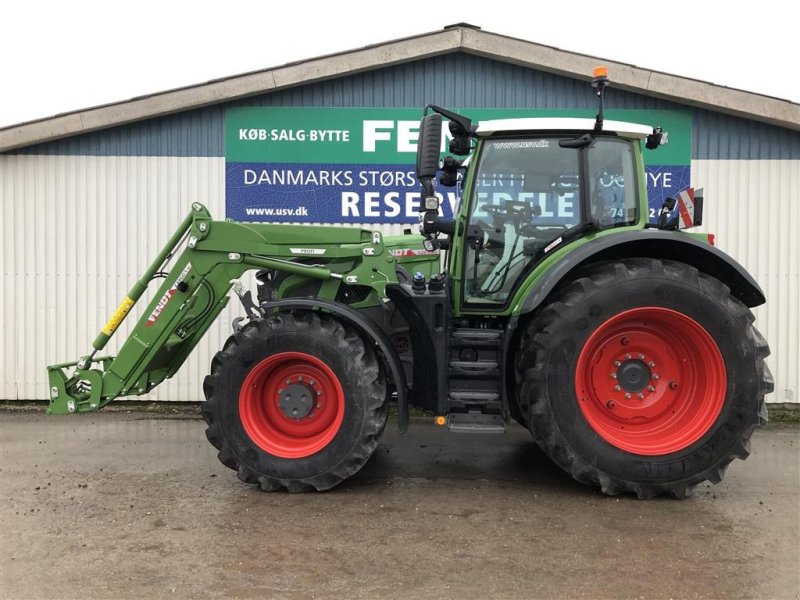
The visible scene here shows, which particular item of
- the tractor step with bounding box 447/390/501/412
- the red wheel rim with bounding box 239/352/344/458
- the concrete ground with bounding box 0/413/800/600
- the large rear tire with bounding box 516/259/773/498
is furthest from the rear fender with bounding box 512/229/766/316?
the red wheel rim with bounding box 239/352/344/458

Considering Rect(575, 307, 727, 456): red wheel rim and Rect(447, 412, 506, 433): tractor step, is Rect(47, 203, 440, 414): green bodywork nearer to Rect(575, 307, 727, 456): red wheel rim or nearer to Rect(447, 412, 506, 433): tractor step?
Rect(447, 412, 506, 433): tractor step

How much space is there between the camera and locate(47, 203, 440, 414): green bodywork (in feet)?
15.7

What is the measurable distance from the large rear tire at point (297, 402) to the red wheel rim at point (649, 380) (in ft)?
4.91

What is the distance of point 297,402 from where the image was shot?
15.0 feet

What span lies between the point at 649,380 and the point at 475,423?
49.1 inches

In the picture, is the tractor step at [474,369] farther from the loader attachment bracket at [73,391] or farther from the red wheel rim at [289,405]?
the loader attachment bracket at [73,391]

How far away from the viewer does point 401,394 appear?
14.9 feet

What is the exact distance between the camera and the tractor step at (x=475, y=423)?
14.4 feet

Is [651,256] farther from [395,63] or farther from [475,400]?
[395,63]

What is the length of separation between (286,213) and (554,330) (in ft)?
13.0

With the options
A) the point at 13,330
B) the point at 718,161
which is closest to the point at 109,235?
the point at 13,330

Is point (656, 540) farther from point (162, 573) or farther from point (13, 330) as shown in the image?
point (13, 330)

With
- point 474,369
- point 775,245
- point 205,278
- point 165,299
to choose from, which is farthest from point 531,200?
point 775,245

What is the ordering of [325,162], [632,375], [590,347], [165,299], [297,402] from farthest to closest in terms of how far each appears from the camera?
[325,162] → [165,299] → [297,402] → [632,375] → [590,347]
